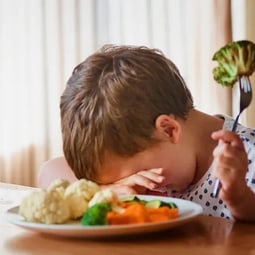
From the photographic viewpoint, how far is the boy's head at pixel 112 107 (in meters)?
1.10

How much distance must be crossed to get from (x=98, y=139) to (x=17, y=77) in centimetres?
188

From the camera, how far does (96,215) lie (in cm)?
82

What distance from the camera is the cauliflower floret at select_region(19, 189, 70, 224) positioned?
848 millimetres

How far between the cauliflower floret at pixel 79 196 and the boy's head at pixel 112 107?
7.8 inches

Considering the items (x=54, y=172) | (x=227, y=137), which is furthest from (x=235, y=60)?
(x=54, y=172)

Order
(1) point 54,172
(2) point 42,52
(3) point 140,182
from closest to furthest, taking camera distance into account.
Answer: (3) point 140,182 < (1) point 54,172 < (2) point 42,52

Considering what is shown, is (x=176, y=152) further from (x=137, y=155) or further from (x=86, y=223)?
(x=86, y=223)

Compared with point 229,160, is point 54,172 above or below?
below

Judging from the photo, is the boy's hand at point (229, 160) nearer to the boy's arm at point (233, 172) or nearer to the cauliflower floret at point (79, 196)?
the boy's arm at point (233, 172)

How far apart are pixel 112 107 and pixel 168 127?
10 cm

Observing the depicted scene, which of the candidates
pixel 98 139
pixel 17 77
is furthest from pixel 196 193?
pixel 17 77

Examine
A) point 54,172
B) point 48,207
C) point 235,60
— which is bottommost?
point 54,172

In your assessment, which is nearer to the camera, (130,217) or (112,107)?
(130,217)

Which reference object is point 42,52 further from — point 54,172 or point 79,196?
point 79,196
